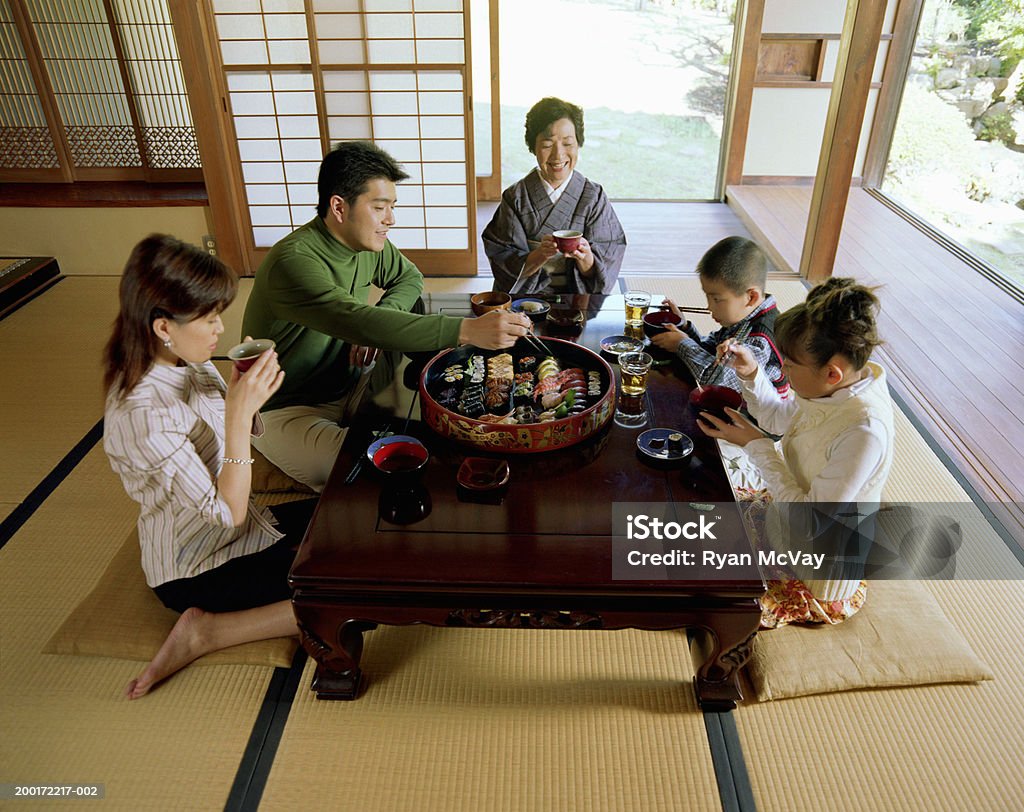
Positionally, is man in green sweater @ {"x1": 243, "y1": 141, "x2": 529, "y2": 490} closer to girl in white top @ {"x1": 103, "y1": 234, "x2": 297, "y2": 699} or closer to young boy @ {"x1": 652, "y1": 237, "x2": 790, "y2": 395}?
girl in white top @ {"x1": 103, "y1": 234, "x2": 297, "y2": 699}

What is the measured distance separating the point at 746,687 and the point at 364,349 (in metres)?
1.78

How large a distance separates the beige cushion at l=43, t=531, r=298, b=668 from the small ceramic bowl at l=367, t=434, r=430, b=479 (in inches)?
25.3

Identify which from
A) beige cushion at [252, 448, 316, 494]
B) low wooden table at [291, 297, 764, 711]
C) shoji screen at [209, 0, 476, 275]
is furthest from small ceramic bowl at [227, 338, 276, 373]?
shoji screen at [209, 0, 476, 275]

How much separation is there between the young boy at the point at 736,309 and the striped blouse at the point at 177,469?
55.9 inches

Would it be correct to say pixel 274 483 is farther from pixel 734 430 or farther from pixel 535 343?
pixel 734 430

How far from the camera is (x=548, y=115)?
3.14 meters

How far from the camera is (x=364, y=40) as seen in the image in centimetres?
444

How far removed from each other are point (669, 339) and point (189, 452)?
1528mm

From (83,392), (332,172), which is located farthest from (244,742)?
(83,392)

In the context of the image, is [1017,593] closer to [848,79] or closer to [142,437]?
[142,437]

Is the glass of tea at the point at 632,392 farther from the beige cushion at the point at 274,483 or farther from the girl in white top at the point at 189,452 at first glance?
the beige cushion at the point at 274,483

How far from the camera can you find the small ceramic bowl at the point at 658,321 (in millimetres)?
2613

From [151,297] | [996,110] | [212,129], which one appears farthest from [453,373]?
[996,110]

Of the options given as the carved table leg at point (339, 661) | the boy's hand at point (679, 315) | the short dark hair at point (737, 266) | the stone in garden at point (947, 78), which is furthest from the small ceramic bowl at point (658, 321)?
the stone in garden at point (947, 78)
